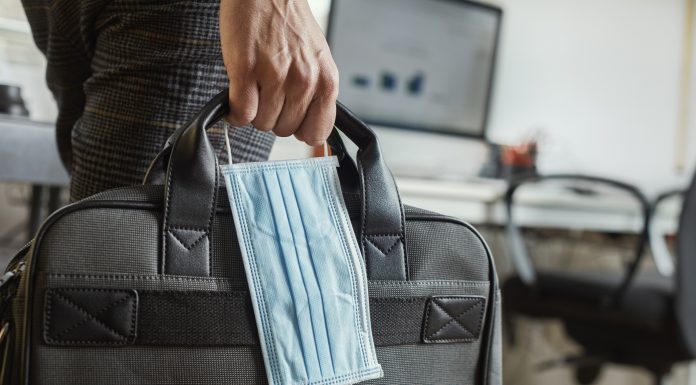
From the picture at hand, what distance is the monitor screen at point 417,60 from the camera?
2.11 metres

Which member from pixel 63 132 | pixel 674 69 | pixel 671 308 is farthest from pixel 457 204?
pixel 674 69

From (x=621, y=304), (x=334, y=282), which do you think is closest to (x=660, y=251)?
(x=621, y=304)

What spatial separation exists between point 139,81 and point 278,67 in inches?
7.1

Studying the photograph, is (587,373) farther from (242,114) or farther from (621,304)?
(242,114)

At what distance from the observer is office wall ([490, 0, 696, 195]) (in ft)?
8.72

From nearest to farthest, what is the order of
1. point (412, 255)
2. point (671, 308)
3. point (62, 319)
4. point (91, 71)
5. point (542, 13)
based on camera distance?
1. point (62, 319)
2. point (412, 255)
3. point (91, 71)
4. point (671, 308)
5. point (542, 13)

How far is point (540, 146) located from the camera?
269 centimetres

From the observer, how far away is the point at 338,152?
67cm

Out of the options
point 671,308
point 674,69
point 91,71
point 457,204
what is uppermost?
point 91,71

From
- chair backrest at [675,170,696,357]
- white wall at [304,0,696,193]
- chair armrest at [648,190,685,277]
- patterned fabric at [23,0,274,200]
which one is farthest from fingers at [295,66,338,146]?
white wall at [304,0,696,193]

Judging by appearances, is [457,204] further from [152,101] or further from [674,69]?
[674,69]

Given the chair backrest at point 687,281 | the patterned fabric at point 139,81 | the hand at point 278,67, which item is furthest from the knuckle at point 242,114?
the chair backrest at point 687,281

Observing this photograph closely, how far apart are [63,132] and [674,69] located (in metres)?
2.90

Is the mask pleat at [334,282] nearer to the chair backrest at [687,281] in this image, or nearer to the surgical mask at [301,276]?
the surgical mask at [301,276]
